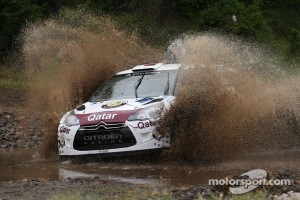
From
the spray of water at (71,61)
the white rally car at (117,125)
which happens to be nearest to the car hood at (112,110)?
the white rally car at (117,125)

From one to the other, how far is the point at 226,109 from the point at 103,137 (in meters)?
A: 1.95

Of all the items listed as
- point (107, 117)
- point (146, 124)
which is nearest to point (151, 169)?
point (146, 124)

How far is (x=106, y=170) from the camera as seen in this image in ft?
30.6

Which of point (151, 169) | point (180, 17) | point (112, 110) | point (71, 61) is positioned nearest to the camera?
point (151, 169)

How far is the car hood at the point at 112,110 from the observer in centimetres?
970

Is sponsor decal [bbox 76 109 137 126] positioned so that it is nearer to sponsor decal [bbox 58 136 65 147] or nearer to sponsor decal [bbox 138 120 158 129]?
sponsor decal [bbox 138 120 158 129]

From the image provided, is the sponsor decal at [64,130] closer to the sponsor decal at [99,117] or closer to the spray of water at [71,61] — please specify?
the sponsor decal at [99,117]

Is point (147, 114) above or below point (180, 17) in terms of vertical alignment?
below

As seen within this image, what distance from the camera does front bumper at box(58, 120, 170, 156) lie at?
31.1 feet

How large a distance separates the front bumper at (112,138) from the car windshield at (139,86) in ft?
3.88

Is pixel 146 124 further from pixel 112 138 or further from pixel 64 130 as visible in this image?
pixel 64 130

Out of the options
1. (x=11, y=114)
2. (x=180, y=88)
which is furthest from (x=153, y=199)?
(x=11, y=114)

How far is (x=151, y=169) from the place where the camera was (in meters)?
9.20

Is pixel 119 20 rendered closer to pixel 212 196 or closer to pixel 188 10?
pixel 188 10
